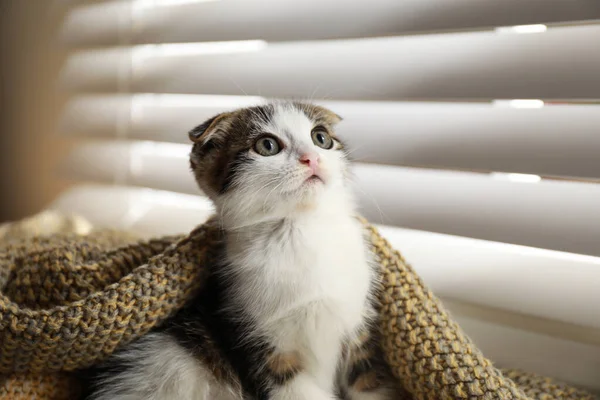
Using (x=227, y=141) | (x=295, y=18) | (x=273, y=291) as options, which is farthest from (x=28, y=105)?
(x=273, y=291)

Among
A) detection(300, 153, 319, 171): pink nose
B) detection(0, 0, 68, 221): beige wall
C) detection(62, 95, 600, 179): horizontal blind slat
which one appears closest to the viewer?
detection(300, 153, 319, 171): pink nose

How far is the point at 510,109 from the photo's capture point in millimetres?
952

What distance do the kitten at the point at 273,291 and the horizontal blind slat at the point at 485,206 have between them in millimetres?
164

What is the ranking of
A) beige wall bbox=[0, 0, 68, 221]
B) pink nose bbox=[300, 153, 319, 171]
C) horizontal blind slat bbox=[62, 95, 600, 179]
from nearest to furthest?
pink nose bbox=[300, 153, 319, 171] → horizontal blind slat bbox=[62, 95, 600, 179] → beige wall bbox=[0, 0, 68, 221]

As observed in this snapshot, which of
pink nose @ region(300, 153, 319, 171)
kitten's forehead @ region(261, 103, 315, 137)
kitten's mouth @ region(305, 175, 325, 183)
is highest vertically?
kitten's forehead @ region(261, 103, 315, 137)

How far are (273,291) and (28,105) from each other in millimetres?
1266

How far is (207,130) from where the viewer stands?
792 mm

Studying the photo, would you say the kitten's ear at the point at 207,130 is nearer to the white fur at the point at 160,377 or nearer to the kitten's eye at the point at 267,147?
the kitten's eye at the point at 267,147

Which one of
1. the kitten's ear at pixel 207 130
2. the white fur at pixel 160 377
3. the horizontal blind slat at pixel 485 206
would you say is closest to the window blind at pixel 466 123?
the horizontal blind slat at pixel 485 206

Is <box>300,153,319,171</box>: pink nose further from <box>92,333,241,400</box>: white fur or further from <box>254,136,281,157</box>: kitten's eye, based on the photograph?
<box>92,333,241,400</box>: white fur

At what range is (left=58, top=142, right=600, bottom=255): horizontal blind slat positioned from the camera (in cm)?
89

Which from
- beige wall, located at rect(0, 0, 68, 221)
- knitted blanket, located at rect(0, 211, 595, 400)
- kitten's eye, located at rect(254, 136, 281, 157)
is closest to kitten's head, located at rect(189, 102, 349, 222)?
kitten's eye, located at rect(254, 136, 281, 157)

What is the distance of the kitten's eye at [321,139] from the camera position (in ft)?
2.70

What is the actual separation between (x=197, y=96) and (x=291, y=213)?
698 millimetres
